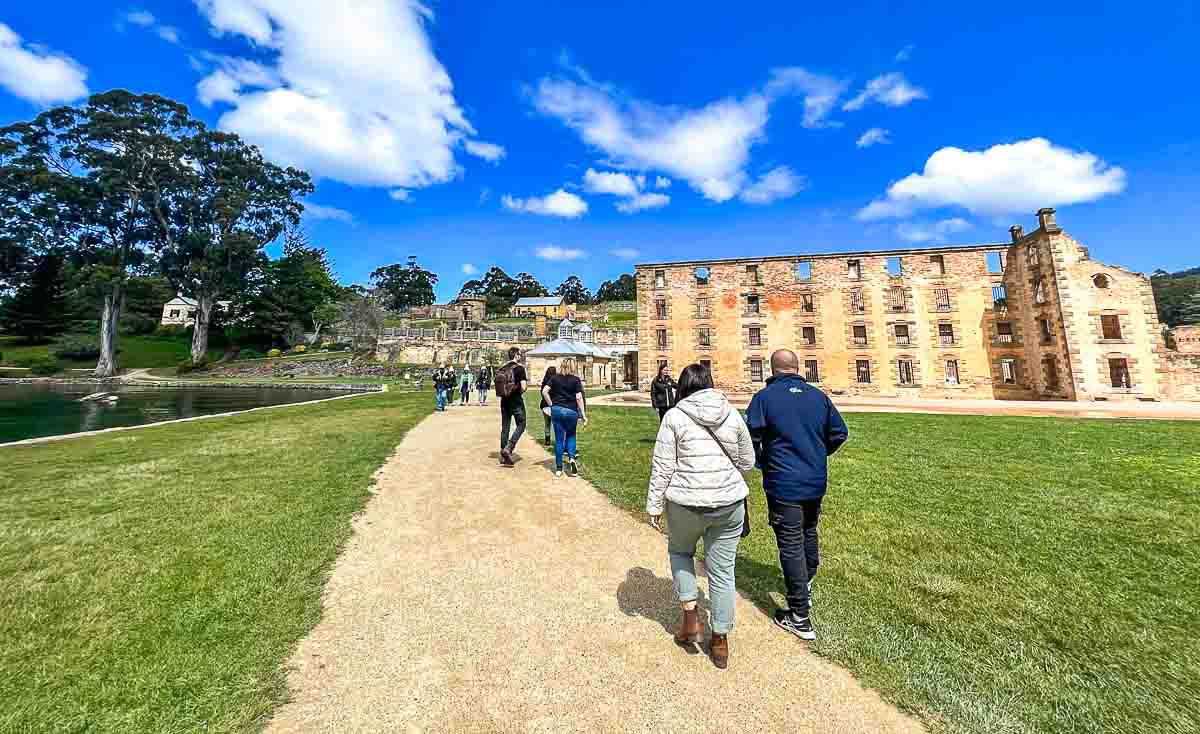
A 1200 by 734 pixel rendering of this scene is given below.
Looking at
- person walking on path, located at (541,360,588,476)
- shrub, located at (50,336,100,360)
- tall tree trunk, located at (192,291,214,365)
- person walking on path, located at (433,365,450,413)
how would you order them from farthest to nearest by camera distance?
1. tall tree trunk, located at (192,291,214,365)
2. shrub, located at (50,336,100,360)
3. person walking on path, located at (433,365,450,413)
4. person walking on path, located at (541,360,588,476)

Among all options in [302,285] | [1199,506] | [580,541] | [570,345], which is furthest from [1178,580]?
[302,285]

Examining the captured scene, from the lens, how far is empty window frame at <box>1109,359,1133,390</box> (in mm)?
22047

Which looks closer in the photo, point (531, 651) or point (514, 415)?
point (531, 651)

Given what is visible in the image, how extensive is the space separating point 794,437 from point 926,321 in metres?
32.4

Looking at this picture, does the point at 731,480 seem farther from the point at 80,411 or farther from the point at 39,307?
the point at 39,307

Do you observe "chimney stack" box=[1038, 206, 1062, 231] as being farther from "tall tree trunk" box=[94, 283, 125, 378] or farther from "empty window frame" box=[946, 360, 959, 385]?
"tall tree trunk" box=[94, 283, 125, 378]

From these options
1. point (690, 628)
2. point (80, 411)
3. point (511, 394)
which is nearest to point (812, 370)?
point (511, 394)

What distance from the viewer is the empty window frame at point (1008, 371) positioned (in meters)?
26.8

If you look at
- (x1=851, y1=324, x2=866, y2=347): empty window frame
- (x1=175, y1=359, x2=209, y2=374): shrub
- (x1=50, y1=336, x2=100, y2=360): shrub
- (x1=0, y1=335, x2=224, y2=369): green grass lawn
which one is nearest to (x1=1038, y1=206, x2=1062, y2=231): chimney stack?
(x1=851, y1=324, x2=866, y2=347): empty window frame

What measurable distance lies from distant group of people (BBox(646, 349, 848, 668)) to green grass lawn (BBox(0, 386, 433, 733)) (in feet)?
8.77

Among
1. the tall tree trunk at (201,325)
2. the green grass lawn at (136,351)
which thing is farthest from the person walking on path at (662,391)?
the green grass lawn at (136,351)

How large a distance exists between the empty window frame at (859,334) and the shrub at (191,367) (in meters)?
65.2

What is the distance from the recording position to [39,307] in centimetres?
5159

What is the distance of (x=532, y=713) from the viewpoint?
2441 millimetres
